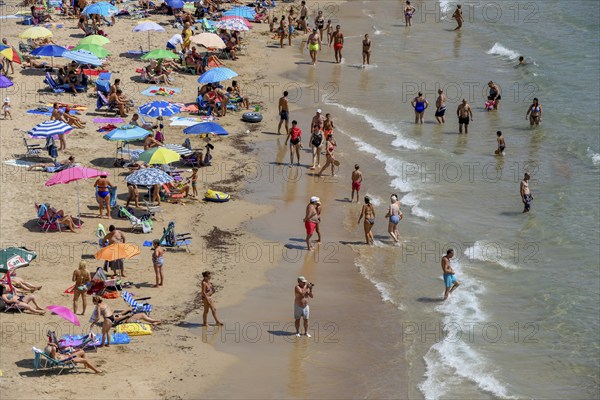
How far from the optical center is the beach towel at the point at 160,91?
30.8 meters

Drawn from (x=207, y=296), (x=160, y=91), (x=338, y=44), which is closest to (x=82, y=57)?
(x=160, y=91)

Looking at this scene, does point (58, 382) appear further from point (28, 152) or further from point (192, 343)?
point (28, 152)

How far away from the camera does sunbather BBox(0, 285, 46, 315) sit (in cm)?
1761

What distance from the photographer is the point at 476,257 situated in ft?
72.0

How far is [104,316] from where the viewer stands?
55.1 feet

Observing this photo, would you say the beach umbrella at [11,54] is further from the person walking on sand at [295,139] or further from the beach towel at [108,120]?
the person walking on sand at [295,139]

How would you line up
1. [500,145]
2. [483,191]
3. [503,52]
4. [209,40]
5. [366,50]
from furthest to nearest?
1. [503,52]
2. [366,50]
3. [209,40]
4. [500,145]
5. [483,191]

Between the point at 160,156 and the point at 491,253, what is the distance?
800 cm

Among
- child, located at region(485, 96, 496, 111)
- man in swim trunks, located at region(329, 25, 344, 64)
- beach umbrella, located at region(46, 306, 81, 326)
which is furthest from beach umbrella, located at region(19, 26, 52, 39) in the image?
beach umbrella, located at region(46, 306, 81, 326)

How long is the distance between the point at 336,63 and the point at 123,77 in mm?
9258

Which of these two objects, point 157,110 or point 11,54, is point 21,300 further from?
point 11,54

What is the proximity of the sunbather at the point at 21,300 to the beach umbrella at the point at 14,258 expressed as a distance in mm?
386

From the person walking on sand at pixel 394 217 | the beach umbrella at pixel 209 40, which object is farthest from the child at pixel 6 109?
the person walking on sand at pixel 394 217

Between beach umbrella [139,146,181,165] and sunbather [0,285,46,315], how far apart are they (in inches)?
244
